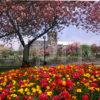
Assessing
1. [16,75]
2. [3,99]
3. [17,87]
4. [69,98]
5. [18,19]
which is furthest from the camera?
[18,19]

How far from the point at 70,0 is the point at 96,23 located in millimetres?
3203

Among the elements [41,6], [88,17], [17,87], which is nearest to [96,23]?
[88,17]

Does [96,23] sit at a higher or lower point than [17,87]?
higher

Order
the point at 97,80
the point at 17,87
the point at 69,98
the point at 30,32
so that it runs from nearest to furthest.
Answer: the point at 69,98, the point at 17,87, the point at 97,80, the point at 30,32

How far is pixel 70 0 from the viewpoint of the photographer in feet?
98.6

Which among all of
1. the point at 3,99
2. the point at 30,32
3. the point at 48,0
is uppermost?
the point at 48,0

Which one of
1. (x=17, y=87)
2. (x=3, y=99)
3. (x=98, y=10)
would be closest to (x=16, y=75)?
(x=17, y=87)

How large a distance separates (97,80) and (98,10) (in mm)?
21594

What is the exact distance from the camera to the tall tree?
1147 inches

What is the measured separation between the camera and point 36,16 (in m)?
30.5

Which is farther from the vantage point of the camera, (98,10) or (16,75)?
(98,10)

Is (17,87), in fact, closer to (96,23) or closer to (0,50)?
(96,23)

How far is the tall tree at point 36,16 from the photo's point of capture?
29125mm

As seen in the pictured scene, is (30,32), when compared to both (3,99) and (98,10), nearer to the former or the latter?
(98,10)
